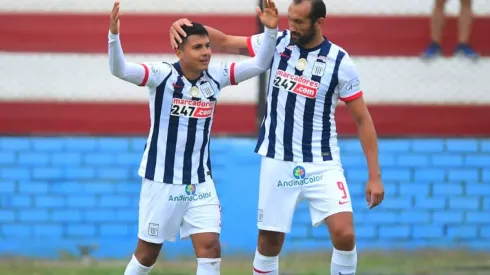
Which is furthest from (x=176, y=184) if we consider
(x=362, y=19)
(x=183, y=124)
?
(x=362, y=19)

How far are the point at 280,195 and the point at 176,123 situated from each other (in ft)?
2.78

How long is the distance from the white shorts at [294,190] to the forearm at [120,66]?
41.1 inches

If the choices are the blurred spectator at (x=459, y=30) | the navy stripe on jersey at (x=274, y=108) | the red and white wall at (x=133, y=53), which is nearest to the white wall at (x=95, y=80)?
the red and white wall at (x=133, y=53)

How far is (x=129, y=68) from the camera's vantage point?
731cm

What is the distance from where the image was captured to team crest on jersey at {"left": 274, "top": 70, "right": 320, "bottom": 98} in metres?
7.56

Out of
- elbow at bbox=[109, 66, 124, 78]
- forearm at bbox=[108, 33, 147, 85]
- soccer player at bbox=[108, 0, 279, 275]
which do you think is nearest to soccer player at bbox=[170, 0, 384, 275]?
soccer player at bbox=[108, 0, 279, 275]

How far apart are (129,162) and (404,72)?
2.42m

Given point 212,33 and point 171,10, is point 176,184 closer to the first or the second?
point 212,33

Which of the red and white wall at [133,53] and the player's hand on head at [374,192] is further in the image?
the red and white wall at [133,53]

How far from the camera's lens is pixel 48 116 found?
9.84 meters

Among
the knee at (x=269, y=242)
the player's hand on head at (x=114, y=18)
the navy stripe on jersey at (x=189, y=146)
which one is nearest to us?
the player's hand on head at (x=114, y=18)

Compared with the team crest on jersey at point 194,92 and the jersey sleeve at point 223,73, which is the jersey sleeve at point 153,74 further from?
the jersey sleeve at point 223,73

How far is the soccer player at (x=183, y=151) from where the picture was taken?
7336 millimetres

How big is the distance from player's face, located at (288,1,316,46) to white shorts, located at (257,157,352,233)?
819 mm
